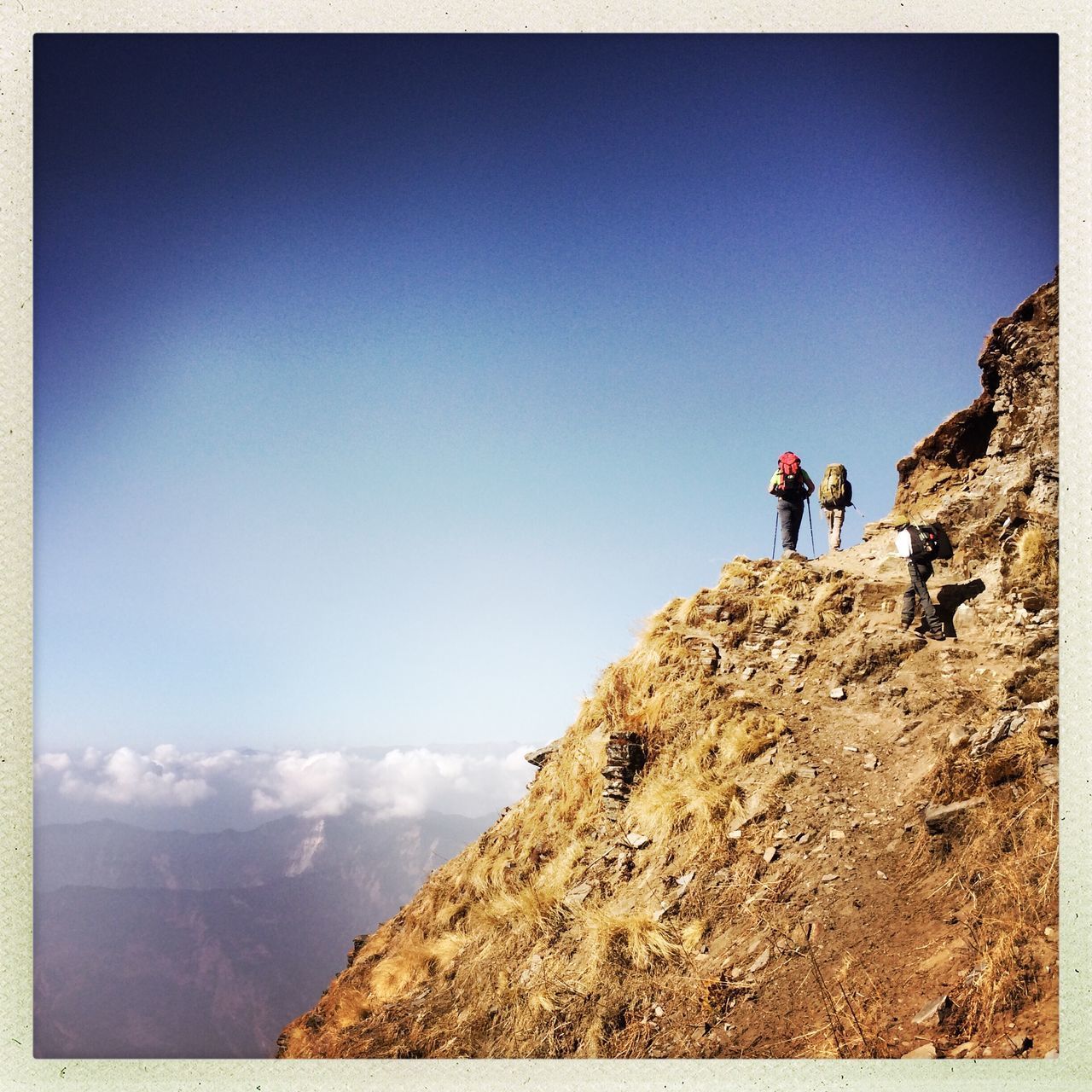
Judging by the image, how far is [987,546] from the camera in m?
7.54

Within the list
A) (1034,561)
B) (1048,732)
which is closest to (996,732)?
(1048,732)

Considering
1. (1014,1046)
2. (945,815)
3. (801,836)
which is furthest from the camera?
(801,836)

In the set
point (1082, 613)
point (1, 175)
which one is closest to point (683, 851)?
point (1082, 613)

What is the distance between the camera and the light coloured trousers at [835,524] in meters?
10.3

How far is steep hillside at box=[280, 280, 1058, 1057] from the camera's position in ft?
15.2

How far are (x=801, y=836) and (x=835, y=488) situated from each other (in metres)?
5.66

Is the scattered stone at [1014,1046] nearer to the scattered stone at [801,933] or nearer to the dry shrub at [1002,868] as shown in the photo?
the dry shrub at [1002,868]

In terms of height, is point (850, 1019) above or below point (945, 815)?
below

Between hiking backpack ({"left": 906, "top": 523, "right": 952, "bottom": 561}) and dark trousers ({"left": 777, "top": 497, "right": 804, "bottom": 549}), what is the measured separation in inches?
89.5

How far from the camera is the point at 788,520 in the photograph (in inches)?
388

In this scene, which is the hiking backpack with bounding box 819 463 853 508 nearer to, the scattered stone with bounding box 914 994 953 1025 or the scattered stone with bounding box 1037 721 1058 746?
the scattered stone with bounding box 1037 721 1058 746

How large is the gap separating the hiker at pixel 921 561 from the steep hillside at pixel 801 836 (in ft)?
0.58

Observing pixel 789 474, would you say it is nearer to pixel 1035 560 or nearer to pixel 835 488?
pixel 835 488

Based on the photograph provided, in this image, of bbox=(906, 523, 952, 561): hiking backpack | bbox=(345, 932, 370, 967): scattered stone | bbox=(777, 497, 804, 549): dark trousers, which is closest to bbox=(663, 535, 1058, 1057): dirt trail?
bbox=(906, 523, 952, 561): hiking backpack
